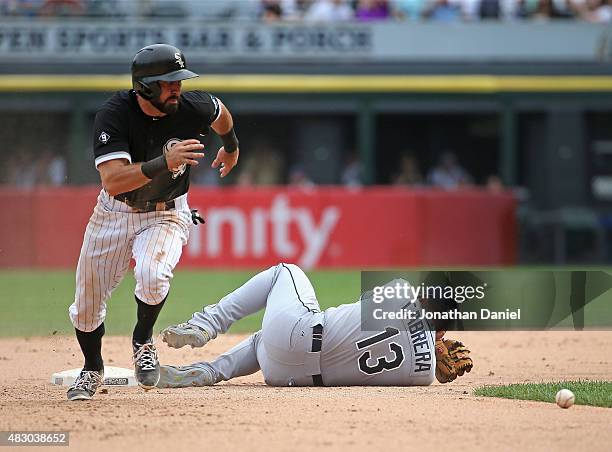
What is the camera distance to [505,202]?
749 inches

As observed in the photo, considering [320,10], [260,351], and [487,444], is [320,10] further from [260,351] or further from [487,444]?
[487,444]

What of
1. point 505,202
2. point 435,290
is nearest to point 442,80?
point 505,202

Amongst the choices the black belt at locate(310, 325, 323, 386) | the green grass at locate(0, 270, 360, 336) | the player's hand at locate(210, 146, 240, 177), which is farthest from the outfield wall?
the black belt at locate(310, 325, 323, 386)

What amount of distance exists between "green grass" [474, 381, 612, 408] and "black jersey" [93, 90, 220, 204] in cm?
217

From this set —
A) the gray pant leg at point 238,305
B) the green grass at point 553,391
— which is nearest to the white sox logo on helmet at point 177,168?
the gray pant leg at point 238,305

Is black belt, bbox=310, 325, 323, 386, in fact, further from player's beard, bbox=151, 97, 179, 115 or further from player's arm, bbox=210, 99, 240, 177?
player's beard, bbox=151, 97, 179, 115

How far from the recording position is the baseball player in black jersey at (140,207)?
6.34 meters

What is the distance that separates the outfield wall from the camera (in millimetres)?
17750

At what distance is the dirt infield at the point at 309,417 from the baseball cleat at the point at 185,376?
6 centimetres

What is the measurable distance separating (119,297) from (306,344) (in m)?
7.88

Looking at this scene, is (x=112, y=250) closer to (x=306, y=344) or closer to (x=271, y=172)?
(x=306, y=344)

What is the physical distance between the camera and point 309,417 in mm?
5871

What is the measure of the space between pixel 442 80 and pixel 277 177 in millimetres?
3474

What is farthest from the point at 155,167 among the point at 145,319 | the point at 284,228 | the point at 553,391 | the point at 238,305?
the point at 284,228
